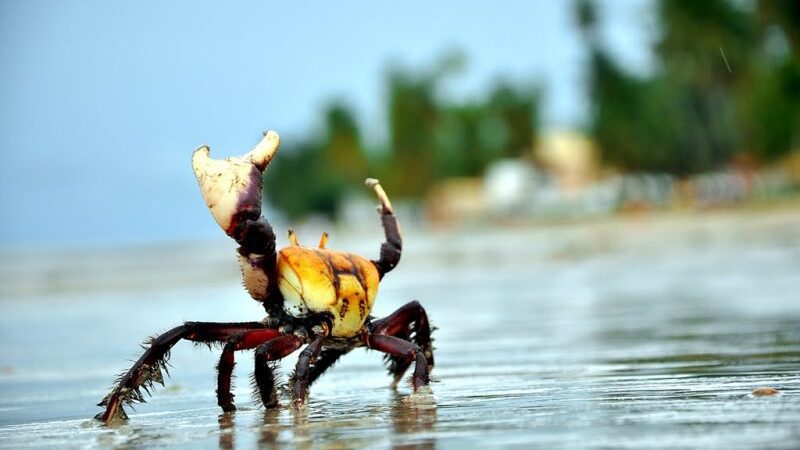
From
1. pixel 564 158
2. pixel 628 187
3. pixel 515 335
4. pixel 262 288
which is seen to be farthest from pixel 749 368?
pixel 564 158

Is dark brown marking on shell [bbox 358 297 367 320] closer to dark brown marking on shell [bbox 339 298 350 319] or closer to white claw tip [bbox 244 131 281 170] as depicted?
dark brown marking on shell [bbox 339 298 350 319]

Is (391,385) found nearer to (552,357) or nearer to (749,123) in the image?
(552,357)

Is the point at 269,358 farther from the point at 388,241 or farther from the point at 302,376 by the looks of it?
the point at 388,241

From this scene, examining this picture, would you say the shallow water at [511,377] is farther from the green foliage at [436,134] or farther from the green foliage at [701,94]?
the green foliage at [436,134]

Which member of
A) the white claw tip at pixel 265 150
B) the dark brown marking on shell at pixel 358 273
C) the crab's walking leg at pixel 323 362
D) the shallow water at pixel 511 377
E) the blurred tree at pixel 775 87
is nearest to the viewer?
the shallow water at pixel 511 377

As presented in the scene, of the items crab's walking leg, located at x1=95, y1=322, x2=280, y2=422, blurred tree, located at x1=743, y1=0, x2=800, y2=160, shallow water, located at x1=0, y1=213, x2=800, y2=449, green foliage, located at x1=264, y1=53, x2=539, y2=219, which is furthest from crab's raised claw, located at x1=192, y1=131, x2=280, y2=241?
green foliage, located at x1=264, y1=53, x2=539, y2=219

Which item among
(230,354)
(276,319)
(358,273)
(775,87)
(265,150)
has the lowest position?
(230,354)

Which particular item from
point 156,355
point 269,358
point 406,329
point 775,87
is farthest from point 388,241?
point 775,87

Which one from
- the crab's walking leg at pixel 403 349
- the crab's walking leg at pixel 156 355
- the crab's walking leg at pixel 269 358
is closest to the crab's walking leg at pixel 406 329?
the crab's walking leg at pixel 403 349
